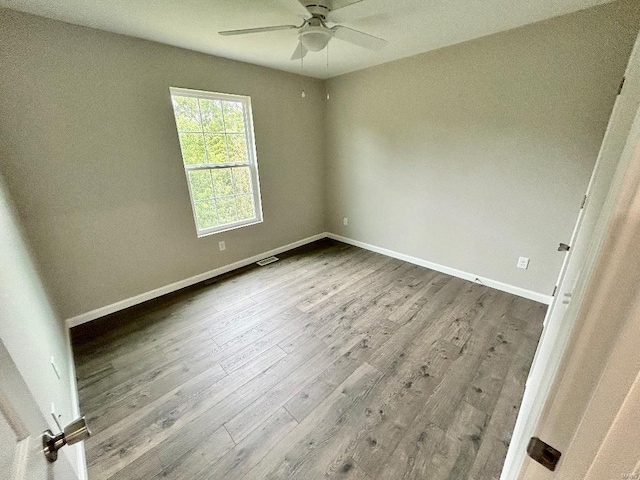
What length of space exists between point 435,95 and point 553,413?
3.11 m

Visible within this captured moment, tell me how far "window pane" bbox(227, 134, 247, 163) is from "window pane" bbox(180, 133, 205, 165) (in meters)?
0.33

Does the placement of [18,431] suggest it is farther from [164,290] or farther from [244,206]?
[244,206]

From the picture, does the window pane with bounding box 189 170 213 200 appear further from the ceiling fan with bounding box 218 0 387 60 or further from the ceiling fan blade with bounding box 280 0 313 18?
the ceiling fan blade with bounding box 280 0 313 18

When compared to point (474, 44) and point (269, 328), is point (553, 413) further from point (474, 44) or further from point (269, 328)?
point (474, 44)

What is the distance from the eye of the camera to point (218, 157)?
3025 mm

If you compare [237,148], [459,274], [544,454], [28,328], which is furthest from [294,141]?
[544,454]

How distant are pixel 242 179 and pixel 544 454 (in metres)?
3.36

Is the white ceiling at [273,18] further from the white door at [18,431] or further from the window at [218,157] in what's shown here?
the white door at [18,431]

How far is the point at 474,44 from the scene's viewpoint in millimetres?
2441

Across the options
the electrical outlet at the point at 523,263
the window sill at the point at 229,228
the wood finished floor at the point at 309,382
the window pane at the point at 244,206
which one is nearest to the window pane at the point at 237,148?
the window pane at the point at 244,206

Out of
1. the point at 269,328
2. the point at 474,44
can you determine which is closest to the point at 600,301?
the point at 269,328

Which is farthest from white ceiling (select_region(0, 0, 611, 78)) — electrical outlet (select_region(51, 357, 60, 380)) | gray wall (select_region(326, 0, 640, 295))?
electrical outlet (select_region(51, 357, 60, 380))

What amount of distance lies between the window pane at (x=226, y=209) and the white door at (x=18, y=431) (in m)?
2.87

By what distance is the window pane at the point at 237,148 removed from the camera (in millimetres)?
3104
